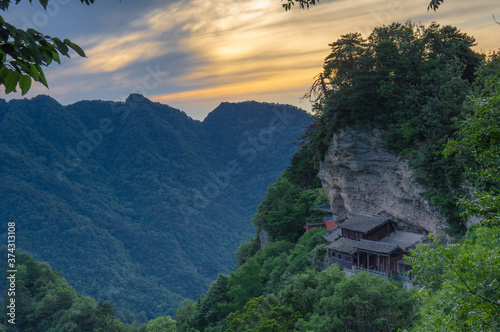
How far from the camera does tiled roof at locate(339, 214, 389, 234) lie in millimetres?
28106

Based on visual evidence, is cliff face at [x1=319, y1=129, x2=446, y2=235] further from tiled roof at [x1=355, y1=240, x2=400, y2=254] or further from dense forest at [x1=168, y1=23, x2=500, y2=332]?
tiled roof at [x1=355, y1=240, x2=400, y2=254]

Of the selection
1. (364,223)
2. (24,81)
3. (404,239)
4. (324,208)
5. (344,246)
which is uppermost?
(24,81)

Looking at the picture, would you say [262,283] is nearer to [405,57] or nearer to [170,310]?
[405,57]

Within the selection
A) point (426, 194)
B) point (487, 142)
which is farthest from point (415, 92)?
point (487, 142)

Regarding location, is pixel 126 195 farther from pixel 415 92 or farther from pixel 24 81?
pixel 24 81

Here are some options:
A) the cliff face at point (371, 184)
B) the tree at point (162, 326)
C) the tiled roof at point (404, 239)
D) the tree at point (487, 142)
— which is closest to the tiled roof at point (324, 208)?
the cliff face at point (371, 184)

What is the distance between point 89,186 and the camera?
147 m

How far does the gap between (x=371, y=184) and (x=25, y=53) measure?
30037mm

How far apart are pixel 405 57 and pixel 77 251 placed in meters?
95.7

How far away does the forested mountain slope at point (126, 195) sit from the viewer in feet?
336

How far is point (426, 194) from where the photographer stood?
25422mm

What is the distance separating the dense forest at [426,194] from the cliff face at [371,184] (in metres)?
0.86

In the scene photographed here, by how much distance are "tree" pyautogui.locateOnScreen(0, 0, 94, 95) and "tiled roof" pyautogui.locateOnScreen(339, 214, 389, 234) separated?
2690cm

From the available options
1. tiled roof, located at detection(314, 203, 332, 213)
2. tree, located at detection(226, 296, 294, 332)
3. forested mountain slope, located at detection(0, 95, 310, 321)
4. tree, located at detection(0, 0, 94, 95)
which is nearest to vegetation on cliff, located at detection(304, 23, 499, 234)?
tiled roof, located at detection(314, 203, 332, 213)
